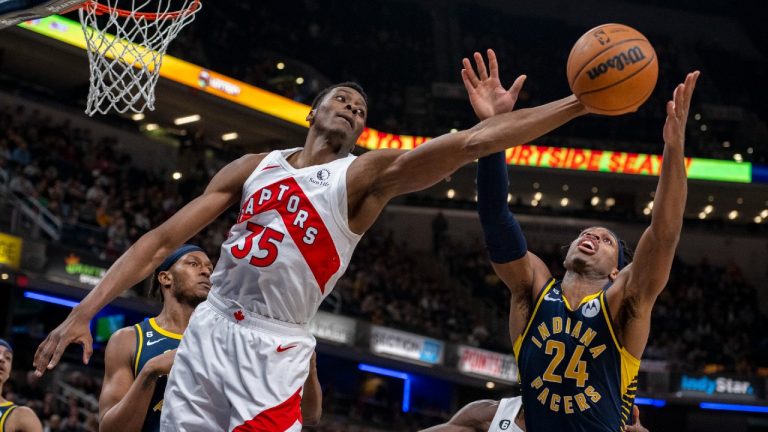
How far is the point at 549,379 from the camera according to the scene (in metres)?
4.43

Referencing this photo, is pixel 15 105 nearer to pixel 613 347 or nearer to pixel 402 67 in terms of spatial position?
A: pixel 402 67

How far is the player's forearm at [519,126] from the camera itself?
3432 millimetres

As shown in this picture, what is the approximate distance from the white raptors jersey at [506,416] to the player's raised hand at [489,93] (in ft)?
7.69

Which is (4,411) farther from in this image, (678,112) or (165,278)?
(678,112)

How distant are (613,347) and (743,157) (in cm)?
2562

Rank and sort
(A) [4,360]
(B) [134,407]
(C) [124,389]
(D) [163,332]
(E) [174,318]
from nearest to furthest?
1. (B) [134,407]
2. (C) [124,389]
3. (D) [163,332]
4. (E) [174,318]
5. (A) [4,360]

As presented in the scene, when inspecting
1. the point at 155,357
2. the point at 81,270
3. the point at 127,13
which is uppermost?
the point at 127,13

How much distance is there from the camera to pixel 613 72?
3811 mm

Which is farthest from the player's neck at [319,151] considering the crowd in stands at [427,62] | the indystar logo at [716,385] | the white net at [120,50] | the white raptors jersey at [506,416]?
the indystar logo at [716,385]

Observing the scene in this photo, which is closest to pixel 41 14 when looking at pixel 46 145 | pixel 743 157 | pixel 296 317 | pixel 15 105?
pixel 296 317

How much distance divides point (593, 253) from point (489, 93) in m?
1.26

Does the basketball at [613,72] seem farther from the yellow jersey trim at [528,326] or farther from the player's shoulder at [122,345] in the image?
the player's shoulder at [122,345]

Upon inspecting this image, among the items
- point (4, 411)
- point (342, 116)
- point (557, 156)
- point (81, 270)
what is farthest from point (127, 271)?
point (557, 156)

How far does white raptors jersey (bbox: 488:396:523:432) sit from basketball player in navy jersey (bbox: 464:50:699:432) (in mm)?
1046
